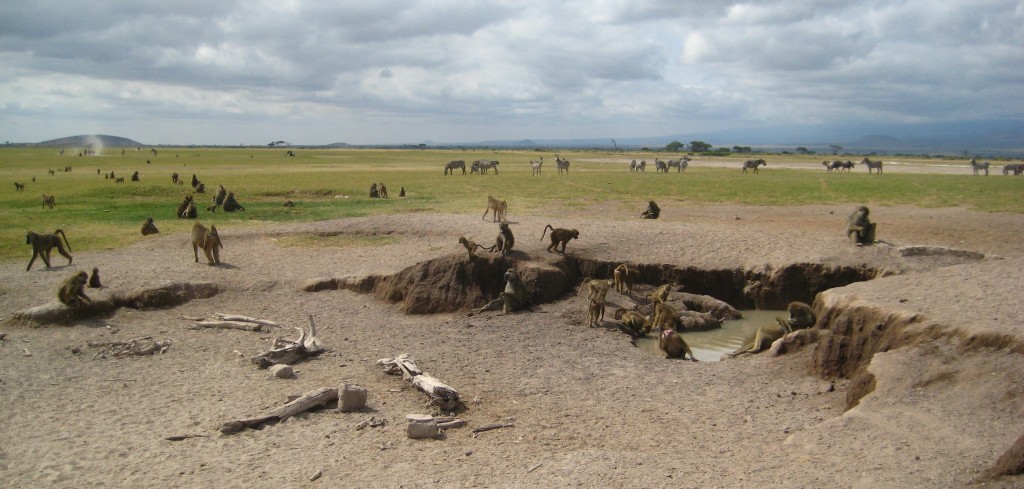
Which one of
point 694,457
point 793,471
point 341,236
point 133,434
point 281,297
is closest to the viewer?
point 793,471

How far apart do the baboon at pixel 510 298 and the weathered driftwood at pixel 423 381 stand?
3485 millimetres

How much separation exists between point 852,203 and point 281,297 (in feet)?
75.9

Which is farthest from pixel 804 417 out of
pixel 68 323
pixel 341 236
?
pixel 341 236

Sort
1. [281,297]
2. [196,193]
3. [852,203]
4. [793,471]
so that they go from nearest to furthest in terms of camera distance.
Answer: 1. [793,471]
2. [281,297]
3. [852,203]
4. [196,193]

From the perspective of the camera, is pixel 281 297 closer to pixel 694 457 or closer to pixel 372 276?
pixel 372 276

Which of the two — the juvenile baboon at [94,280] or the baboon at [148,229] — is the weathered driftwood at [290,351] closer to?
the juvenile baboon at [94,280]

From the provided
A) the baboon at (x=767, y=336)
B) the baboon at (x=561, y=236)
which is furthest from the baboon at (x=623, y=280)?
the baboon at (x=767, y=336)

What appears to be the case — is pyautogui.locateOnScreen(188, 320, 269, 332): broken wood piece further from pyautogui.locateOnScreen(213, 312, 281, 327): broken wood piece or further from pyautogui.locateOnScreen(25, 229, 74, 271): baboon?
pyautogui.locateOnScreen(25, 229, 74, 271): baboon

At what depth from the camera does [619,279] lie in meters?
15.4

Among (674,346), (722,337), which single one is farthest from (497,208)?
(674,346)

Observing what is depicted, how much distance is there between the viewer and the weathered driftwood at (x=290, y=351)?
35.6 feet

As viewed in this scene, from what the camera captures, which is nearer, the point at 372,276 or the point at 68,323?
the point at 68,323

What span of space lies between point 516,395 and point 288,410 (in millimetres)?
2934

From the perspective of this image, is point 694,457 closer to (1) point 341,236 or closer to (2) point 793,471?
(2) point 793,471
